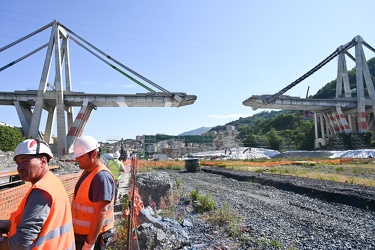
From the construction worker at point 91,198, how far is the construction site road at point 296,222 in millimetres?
2624

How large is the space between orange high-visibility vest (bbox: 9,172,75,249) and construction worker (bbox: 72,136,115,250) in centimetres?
79

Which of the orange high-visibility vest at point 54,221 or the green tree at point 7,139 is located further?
the green tree at point 7,139

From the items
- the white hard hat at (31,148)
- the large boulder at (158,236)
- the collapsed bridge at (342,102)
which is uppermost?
the collapsed bridge at (342,102)

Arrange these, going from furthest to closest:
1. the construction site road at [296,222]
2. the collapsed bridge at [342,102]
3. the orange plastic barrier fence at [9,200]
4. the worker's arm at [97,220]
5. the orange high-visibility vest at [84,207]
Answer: the collapsed bridge at [342,102] → the construction site road at [296,222] → the orange plastic barrier fence at [9,200] → the orange high-visibility vest at [84,207] → the worker's arm at [97,220]

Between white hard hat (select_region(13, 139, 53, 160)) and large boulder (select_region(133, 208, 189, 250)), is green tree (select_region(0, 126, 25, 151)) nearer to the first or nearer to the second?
large boulder (select_region(133, 208, 189, 250))

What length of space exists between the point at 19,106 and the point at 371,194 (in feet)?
129

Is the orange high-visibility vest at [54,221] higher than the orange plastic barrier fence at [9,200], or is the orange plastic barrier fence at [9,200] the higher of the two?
the orange high-visibility vest at [54,221]

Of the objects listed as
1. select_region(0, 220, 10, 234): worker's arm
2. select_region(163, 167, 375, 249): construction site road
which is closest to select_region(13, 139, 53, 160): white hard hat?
select_region(0, 220, 10, 234): worker's arm

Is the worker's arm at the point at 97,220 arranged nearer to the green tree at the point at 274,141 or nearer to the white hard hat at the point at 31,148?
the white hard hat at the point at 31,148

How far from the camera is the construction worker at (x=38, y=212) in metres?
1.80

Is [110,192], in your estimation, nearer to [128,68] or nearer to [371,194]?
[371,194]

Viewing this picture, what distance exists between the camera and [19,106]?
37906 millimetres

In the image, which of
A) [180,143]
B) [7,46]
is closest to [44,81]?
[7,46]

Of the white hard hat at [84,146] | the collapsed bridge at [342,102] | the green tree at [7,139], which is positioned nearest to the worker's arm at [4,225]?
the white hard hat at [84,146]
